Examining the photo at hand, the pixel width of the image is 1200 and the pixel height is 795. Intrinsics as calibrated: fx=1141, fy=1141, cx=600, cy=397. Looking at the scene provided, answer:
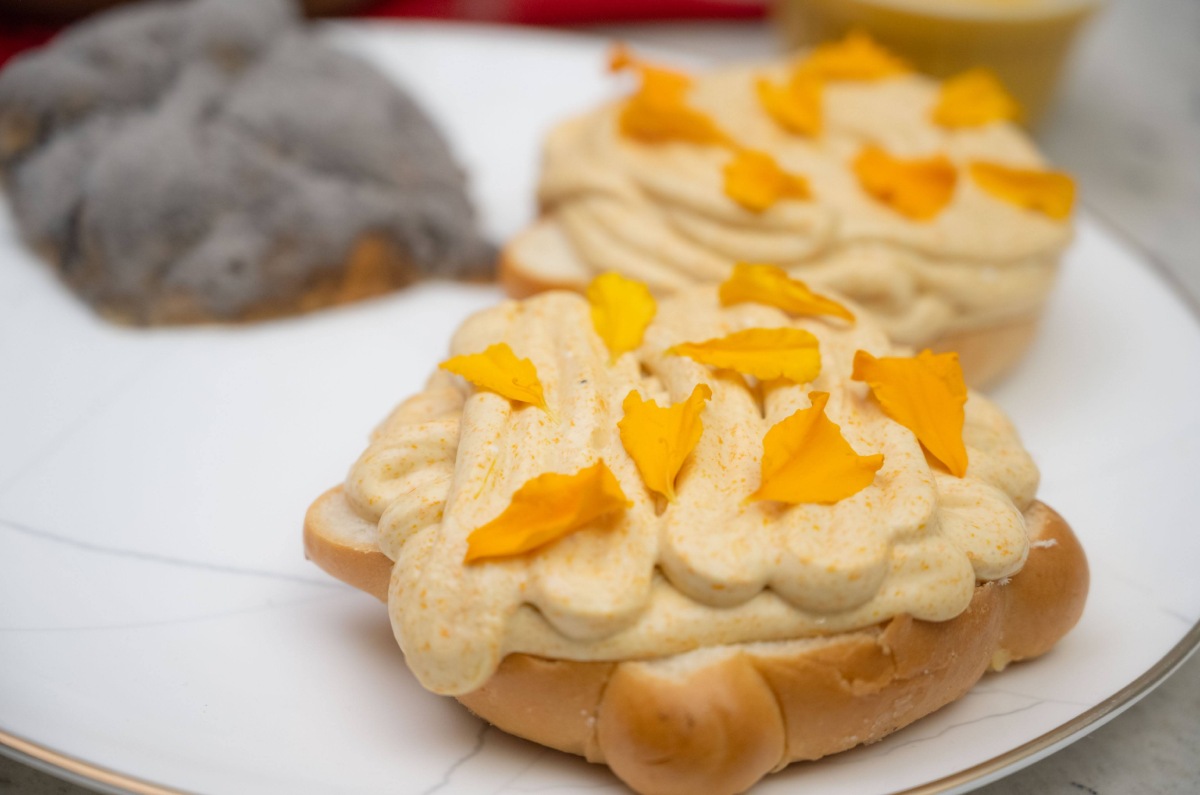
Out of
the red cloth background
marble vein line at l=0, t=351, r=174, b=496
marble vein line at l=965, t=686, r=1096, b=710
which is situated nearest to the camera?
marble vein line at l=965, t=686, r=1096, b=710

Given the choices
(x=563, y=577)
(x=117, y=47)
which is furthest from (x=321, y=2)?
(x=563, y=577)

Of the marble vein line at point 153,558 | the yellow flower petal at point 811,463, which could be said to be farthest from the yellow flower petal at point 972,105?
the marble vein line at point 153,558

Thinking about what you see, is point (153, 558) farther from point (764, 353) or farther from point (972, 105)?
point (972, 105)

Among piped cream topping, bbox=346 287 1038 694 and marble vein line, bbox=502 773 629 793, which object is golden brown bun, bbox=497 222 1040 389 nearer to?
piped cream topping, bbox=346 287 1038 694

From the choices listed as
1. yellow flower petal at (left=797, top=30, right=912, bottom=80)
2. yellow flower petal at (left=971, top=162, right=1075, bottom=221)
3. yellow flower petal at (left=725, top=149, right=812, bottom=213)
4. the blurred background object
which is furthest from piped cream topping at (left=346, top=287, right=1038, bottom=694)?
the blurred background object

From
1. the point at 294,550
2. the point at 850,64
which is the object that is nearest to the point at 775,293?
the point at 294,550

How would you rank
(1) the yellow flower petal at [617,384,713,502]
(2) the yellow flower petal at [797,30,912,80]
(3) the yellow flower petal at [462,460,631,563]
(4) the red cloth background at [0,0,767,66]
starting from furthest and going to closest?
(4) the red cloth background at [0,0,767,66]
(2) the yellow flower petal at [797,30,912,80]
(1) the yellow flower petal at [617,384,713,502]
(3) the yellow flower petal at [462,460,631,563]
